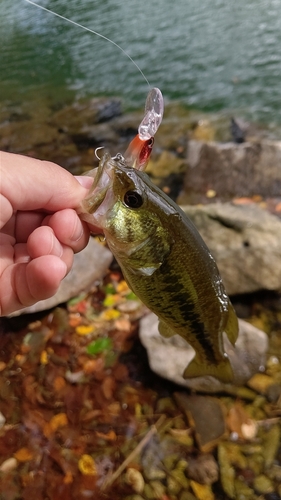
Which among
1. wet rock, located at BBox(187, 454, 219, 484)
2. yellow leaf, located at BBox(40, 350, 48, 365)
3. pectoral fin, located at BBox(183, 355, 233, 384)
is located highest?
pectoral fin, located at BBox(183, 355, 233, 384)

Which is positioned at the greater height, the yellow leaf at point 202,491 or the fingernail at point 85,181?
the fingernail at point 85,181

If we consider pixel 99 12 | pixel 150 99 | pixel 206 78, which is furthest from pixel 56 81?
Result: pixel 150 99

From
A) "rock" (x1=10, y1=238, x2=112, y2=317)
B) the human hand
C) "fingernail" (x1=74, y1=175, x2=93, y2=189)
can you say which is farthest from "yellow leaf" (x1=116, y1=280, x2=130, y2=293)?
"fingernail" (x1=74, y1=175, x2=93, y2=189)

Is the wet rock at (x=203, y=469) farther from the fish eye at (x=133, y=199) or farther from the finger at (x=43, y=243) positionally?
the fish eye at (x=133, y=199)

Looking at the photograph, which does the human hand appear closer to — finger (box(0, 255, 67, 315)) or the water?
finger (box(0, 255, 67, 315))

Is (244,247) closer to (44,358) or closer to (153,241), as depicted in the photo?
(44,358)

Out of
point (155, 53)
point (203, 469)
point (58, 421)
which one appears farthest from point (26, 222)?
point (155, 53)

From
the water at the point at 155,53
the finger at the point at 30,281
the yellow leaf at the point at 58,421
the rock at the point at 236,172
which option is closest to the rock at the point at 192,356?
the yellow leaf at the point at 58,421

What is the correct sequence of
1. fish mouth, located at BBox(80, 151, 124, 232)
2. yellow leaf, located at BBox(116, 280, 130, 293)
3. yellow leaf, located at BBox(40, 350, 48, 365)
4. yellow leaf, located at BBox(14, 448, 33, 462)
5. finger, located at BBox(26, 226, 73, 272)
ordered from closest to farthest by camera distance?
fish mouth, located at BBox(80, 151, 124, 232) < finger, located at BBox(26, 226, 73, 272) < yellow leaf, located at BBox(14, 448, 33, 462) < yellow leaf, located at BBox(40, 350, 48, 365) < yellow leaf, located at BBox(116, 280, 130, 293)
